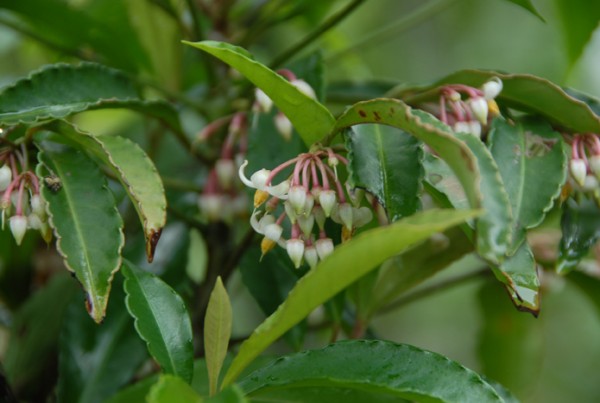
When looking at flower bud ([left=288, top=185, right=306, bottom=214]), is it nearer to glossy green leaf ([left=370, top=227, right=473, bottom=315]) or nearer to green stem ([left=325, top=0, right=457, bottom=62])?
glossy green leaf ([left=370, top=227, right=473, bottom=315])

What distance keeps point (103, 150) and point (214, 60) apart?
429mm

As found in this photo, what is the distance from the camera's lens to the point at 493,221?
55 centimetres

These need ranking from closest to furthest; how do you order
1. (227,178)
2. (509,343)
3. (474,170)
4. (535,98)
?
1. (474,170)
2. (535,98)
3. (227,178)
4. (509,343)

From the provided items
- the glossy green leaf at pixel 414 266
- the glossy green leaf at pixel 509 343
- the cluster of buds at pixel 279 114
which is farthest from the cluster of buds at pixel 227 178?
the glossy green leaf at pixel 509 343

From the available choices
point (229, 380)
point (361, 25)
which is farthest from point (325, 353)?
point (361, 25)

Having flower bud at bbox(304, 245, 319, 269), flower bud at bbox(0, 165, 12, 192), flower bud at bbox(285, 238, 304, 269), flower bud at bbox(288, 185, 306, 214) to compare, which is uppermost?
flower bud at bbox(0, 165, 12, 192)

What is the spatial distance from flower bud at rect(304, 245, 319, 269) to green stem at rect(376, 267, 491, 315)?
15.5 inches

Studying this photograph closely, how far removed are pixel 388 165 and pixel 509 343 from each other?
717mm

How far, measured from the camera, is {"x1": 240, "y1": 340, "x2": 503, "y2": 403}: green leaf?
0.59 m

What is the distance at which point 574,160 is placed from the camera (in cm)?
71

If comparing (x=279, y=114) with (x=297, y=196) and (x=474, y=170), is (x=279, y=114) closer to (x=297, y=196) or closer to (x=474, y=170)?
(x=297, y=196)

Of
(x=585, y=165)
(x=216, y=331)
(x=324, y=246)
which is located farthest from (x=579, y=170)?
(x=216, y=331)

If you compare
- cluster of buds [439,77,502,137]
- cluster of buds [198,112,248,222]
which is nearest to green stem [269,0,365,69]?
cluster of buds [198,112,248,222]

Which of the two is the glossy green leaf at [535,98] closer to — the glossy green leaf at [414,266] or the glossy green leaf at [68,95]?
the glossy green leaf at [414,266]
